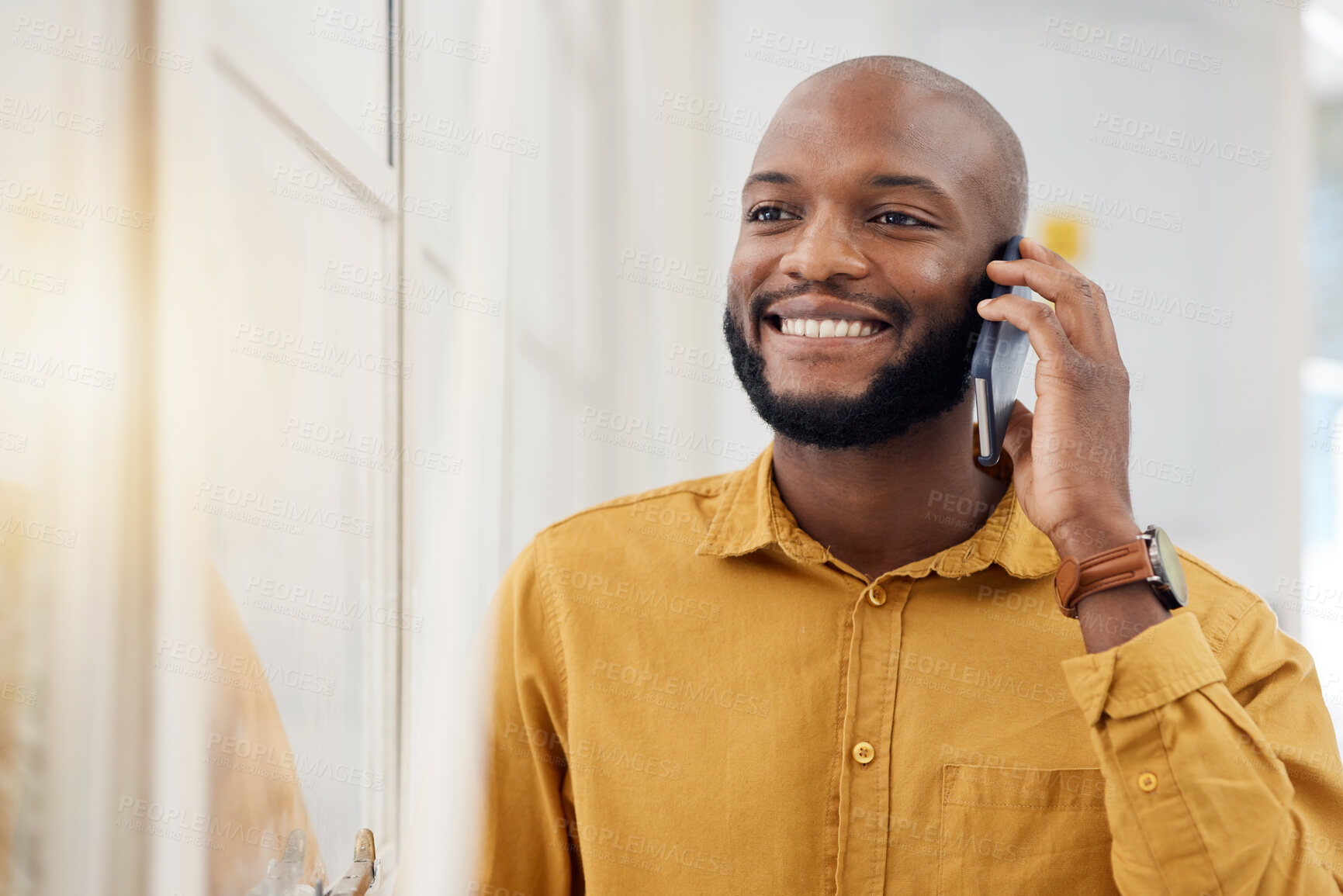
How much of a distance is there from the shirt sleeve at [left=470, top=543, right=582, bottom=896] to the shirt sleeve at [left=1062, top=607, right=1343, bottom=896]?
0.54 meters

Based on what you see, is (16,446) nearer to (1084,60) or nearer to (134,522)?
(134,522)

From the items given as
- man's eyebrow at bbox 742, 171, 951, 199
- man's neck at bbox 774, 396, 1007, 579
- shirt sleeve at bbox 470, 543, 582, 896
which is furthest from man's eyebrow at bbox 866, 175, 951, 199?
shirt sleeve at bbox 470, 543, 582, 896

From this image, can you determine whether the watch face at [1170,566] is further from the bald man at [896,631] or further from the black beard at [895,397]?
the black beard at [895,397]

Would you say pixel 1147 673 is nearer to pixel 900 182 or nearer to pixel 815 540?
pixel 815 540

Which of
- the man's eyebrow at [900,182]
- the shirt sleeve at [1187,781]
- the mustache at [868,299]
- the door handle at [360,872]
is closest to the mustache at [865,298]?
the mustache at [868,299]

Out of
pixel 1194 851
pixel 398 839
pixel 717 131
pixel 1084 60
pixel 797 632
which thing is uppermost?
pixel 1084 60

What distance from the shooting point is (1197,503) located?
215 cm

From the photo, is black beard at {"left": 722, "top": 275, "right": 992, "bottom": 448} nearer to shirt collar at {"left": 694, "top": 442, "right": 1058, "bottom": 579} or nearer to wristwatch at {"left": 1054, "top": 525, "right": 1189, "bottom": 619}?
shirt collar at {"left": 694, "top": 442, "right": 1058, "bottom": 579}

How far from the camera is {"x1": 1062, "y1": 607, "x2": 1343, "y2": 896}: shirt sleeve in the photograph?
30.8 inches

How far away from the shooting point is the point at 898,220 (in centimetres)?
102

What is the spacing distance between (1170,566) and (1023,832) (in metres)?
0.30

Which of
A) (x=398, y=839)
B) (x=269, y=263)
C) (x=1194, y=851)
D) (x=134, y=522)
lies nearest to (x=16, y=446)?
(x=134, y=522)

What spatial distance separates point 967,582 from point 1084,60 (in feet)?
5.33

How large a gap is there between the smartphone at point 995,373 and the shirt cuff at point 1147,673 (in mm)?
242
